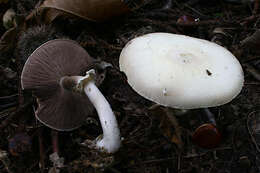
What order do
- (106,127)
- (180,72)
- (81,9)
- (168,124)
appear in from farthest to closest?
1. (81,9)
2. (168,124)
3. (106,127)
4. (180,72)

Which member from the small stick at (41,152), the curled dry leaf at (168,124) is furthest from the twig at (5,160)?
the curled dry leaf at (168,124)

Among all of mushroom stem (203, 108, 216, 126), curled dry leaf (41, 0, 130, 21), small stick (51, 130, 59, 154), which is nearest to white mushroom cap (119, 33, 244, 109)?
mushroom stem (203, 108, 216, 126)

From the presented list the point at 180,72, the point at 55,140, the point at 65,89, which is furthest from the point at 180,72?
the point at 55,140

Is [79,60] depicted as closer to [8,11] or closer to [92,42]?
[92,42]

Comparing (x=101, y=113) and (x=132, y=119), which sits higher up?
(x=101, y=113)

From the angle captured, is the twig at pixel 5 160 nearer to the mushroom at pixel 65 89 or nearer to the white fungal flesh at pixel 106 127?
the mushroom at pixel 65 89

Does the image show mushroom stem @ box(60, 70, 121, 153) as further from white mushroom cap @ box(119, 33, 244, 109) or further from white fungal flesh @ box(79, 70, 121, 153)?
white mushroom cap @ box(119, 33, 244, 109)

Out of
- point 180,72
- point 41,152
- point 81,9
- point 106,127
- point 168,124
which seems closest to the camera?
point 180,72

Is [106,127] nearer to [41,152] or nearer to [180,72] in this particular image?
[41,152]

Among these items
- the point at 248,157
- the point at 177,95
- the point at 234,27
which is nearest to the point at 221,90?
the point at 177,95
